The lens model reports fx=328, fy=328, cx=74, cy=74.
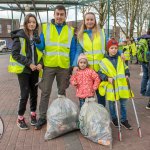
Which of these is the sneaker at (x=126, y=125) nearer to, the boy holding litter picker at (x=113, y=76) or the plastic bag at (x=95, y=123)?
the boy holding litter picker at (x=113, y=76)

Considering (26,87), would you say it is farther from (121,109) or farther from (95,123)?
(121,109)

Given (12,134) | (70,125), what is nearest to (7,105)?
(12,134)

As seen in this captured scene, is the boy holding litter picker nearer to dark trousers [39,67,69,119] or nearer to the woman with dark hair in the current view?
dark trousers [39,67,69,119]

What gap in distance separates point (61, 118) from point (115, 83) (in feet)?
3.62

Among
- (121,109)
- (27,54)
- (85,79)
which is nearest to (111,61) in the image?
(85,79)

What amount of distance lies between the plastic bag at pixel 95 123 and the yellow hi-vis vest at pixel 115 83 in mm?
434

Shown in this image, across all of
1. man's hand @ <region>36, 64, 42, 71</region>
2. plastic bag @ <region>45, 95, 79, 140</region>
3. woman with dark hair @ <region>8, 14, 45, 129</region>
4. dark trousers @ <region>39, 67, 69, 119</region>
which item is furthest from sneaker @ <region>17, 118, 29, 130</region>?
man's hand @ <region>36, 64, 42, 71</region>

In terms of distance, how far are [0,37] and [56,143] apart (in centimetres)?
6818

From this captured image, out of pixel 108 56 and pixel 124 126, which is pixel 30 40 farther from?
pixel 124 126

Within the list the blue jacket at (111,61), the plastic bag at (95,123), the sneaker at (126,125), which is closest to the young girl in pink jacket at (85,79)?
the blue jacket at (111,61)

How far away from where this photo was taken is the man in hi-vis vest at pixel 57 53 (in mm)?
Result: 5594

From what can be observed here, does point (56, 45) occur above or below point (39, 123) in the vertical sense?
above

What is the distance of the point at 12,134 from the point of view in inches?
218

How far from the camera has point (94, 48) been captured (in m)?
5.58
